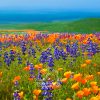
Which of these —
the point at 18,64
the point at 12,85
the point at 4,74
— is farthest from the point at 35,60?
the point at 12,85

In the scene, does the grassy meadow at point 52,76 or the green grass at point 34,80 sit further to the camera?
the green grass at point 34,80

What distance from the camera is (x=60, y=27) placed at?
32.8 meters

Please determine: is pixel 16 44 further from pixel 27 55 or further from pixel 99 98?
pixel 99 98

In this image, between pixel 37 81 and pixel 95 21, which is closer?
pixel 37 81

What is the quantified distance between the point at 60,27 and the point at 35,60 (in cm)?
2385

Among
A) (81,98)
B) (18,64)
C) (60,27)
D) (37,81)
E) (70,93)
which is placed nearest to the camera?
(81,98)

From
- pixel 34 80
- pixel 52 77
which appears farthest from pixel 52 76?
pixel 34 80

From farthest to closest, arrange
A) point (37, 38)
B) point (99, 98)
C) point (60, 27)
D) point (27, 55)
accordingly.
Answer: point (60, 27), point (37, 38), point (27, 55), point (99, 98)

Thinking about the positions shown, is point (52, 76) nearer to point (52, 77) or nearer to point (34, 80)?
point (52, 77)

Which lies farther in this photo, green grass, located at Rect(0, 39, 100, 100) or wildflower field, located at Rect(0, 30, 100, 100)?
green grass, located at Rect(0, 39, 100, 100)

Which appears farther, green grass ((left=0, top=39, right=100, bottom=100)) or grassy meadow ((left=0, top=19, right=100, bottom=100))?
green grass ((left=0, top=39, right=100, bottom=100))

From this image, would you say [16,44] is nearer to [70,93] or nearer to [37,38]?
[37,38]

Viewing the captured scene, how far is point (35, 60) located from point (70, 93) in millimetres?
3104

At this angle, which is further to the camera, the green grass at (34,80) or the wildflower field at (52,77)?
the green grass at (34,80)
